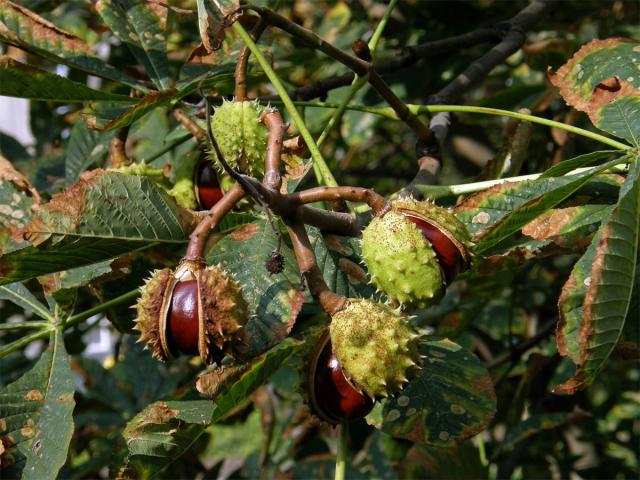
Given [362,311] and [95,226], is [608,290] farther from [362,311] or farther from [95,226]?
[95,226]

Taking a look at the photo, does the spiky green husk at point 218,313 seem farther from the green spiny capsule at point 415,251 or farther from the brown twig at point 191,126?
the brown twig at point 191,126

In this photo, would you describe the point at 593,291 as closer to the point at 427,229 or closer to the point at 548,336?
the point at 427,229

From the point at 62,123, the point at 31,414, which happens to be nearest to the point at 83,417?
the point at 62,123

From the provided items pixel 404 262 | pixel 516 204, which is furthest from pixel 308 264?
pixel 516 204

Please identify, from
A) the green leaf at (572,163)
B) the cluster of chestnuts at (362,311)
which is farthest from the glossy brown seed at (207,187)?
the green leaf at (572,163)

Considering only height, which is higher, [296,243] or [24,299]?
[296,243]

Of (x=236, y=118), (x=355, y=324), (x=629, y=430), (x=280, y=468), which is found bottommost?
(x=629, y=430)
